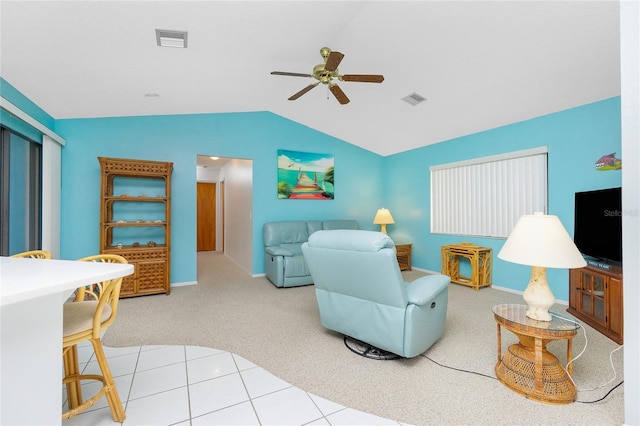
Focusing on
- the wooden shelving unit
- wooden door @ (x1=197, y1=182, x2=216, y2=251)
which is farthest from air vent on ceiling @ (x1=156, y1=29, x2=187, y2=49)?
wooden door @ (x1=197, y1=182, x2=216, y2=251)

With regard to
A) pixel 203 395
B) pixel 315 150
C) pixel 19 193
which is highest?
pixel 315 150

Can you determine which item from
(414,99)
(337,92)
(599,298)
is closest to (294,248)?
(337,92)

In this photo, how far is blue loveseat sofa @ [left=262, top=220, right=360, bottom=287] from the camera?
13.7 feet

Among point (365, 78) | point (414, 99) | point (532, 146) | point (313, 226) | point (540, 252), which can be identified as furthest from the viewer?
point (313, 226)

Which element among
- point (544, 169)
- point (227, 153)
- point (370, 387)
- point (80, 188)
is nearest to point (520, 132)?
point (544, 169)

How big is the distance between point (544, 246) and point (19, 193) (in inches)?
191

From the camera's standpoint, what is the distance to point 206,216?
27.5 ft

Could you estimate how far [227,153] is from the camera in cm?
469

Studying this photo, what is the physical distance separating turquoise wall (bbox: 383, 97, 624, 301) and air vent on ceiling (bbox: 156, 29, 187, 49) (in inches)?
161

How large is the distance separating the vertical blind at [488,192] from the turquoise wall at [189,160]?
5.09ft

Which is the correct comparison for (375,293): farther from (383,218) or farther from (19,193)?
(19,193)

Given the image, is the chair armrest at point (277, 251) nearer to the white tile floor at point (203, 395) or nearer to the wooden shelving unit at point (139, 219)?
the wooden shelving unit at point (139, 219)

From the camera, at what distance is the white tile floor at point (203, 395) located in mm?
1537

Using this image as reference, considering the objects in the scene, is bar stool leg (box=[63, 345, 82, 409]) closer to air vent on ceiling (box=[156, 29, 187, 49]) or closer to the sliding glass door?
the sliding glass door
